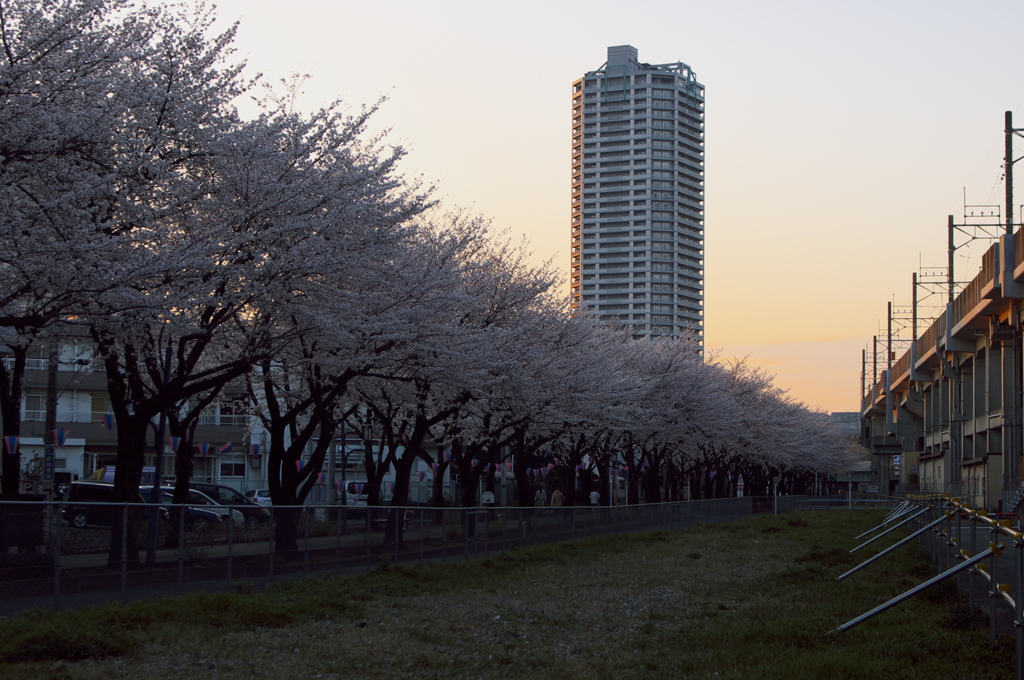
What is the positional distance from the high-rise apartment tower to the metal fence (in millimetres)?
168569

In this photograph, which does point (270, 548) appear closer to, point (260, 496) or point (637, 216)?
point (260, 496)

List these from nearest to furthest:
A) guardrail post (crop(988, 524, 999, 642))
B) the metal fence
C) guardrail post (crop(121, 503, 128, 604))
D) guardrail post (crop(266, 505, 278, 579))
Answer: guardrail post (crop(988, 524, 999, 642)) < the metal fence < guardrail post (crop(121, 503, 128, 604)) < guardrail post (crop(266, 505, 278, 579))

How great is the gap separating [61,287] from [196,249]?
1.98 meters

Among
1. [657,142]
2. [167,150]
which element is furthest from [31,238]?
[657,142]

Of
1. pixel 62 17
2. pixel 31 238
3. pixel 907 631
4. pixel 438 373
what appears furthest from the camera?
pixel 438 373

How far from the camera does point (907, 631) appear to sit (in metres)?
11.3

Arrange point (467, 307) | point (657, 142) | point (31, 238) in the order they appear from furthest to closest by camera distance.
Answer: point (657, 142) → point (467, 307) → point (31, 238)

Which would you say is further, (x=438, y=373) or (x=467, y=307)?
(x=467, y=307)

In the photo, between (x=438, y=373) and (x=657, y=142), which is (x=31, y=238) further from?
(x=657, y=142)

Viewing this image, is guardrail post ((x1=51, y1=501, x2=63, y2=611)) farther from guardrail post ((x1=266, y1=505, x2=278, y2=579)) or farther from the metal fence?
guardrail post ((x1=266, y1=505, x2=278, y2=579))

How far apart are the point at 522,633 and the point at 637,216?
184 m

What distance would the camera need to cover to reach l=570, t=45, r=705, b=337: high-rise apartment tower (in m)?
193

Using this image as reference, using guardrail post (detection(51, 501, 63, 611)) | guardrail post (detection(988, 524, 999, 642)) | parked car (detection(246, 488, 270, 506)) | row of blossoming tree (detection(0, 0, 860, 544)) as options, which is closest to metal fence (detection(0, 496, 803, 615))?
guardrail post (detection(51, 501, 63, 611))

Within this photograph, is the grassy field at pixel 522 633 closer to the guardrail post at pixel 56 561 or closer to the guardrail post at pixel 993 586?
the guardrail post at pixel 993 586
